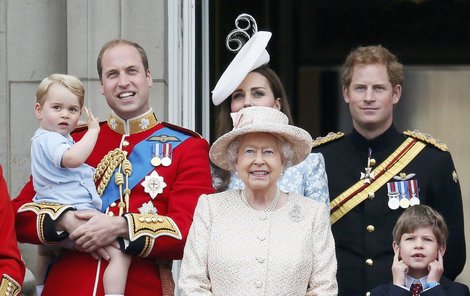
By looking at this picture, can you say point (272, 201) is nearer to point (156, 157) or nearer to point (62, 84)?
point (156, 157)

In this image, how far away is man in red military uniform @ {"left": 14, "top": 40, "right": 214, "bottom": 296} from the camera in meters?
7.44

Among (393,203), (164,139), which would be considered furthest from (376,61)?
(164,139)

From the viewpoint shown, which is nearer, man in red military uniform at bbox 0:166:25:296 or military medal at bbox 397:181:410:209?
man in red military uniform at bbox 0:166:25:296

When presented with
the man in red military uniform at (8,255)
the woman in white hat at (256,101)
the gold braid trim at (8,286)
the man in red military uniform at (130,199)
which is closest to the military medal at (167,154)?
the man in red military uniform at (130,199)

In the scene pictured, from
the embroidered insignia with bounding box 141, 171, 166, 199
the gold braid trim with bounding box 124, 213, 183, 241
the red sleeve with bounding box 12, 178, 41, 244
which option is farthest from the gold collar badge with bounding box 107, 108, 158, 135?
the red sleeve with bounding box 12, 178, 41, 244

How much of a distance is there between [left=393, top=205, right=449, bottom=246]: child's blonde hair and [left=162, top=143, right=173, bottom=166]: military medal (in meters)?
1.03

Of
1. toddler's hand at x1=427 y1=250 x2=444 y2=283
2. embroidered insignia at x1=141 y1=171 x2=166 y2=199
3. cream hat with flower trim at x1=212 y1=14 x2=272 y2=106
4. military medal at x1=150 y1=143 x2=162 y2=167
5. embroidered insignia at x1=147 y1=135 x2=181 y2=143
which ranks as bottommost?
toddler's hand at x1=427 y1=250 x2=444 y2=283

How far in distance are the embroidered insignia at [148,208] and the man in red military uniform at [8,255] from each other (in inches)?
23.4

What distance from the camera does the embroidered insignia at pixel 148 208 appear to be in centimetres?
761

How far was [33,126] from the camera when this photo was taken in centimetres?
1000

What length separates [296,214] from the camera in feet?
23.8

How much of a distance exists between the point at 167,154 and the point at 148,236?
18.2 inches

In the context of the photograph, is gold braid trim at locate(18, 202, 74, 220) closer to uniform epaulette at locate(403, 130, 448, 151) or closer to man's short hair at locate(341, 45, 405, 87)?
man's short hair at locate(341, 45, 405, 87)

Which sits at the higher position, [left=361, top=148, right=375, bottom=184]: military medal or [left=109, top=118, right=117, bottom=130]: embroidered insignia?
[left=109, top=118, right=117, bottom=130]: embroidered insignia
